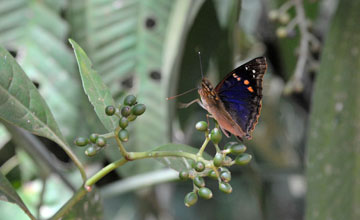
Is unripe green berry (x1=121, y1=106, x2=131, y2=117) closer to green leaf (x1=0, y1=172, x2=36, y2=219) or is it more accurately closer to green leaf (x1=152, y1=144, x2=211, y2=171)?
green leaf (x1=152, y1=144, x2=211, y2=171)

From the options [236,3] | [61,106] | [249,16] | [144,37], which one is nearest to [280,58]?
[249,16]

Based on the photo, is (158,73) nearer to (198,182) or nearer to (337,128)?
(337,128)

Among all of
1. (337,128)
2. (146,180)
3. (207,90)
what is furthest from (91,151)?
(337,128)

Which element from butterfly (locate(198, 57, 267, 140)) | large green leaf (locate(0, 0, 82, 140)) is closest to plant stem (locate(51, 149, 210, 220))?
butterfly (locate(198, 57, 267, 140))

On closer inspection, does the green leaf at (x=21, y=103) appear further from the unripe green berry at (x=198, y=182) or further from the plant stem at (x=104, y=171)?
the unripe green berry at (x=198, y=182)

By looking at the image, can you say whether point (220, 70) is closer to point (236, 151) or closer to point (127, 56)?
point (127, 56)
